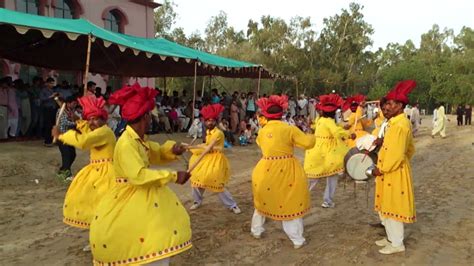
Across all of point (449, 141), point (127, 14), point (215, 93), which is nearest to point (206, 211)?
point (215, 93)

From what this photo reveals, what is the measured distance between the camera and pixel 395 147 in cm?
469

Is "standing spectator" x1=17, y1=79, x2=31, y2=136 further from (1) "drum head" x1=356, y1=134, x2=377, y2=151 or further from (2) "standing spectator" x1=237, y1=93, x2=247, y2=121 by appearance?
(1) "drum head" x1=356, y1=134, x2=377, y2=151

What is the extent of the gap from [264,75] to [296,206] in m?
13.7

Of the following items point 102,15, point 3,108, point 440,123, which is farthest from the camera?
point 440,123

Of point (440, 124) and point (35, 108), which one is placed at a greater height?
point (35, 108)

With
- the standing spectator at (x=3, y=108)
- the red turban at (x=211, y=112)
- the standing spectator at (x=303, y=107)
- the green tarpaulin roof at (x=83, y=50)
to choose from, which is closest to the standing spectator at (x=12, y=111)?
the standing spectator at (x=3, y=108)

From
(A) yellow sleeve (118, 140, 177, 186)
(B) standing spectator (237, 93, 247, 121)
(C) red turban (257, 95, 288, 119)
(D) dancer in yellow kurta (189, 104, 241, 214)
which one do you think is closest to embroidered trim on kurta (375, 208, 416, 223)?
(C) red turban (257, 95, 288, 119)

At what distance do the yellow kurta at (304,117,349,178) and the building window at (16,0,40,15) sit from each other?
→ 12444 millimetres

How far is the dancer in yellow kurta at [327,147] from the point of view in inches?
262

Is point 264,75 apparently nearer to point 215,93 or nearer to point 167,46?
point 215,93

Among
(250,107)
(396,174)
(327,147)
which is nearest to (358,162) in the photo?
(327,147)

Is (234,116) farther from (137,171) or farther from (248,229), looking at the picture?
(137,171)

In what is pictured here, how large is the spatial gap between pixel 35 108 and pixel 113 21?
26.7 feet

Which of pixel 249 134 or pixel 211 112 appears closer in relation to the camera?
pixel 211 112
